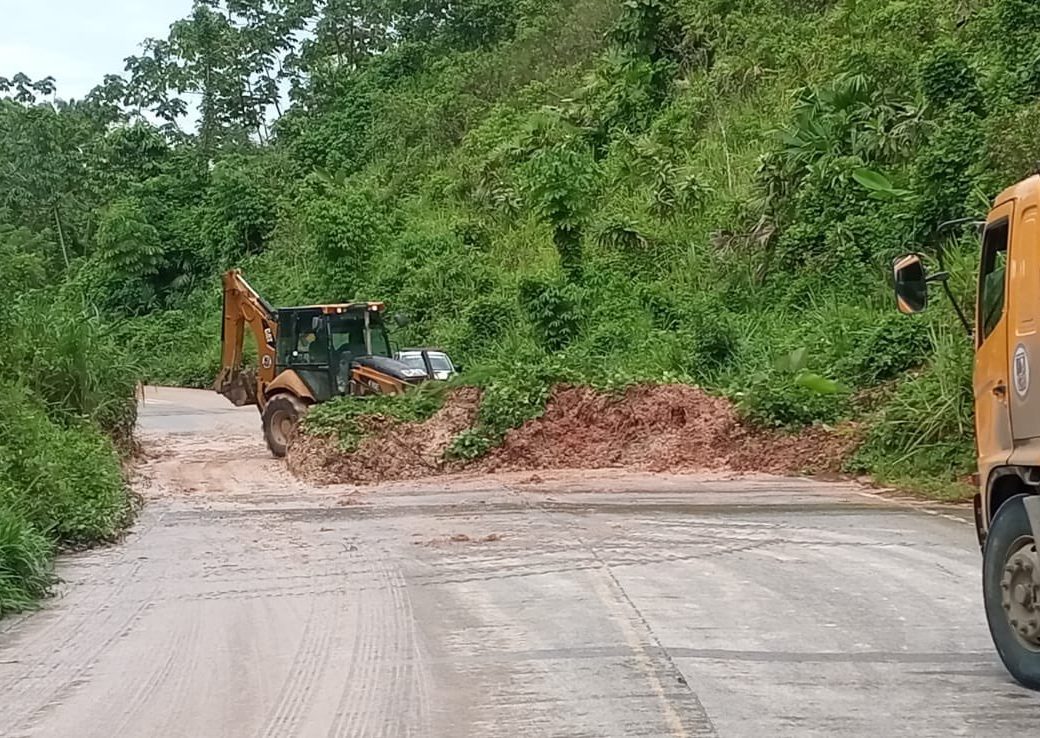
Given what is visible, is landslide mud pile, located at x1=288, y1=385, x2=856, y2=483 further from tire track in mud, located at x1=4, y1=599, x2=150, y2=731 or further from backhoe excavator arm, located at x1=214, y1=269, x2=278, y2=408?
tire track in mud, located at x1=4, y1=599, x2=150, y2=731

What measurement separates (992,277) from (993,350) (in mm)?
475

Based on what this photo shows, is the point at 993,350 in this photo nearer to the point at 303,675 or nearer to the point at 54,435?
the point at 303,675

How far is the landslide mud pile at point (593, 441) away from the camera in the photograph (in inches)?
747

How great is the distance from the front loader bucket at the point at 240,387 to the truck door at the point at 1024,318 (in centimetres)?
1933

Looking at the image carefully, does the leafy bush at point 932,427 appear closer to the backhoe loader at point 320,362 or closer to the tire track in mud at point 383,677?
the backhoe loader at point 320,362

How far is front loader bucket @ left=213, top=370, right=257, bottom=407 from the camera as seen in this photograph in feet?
81.1

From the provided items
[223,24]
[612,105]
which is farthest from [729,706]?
[223,24]

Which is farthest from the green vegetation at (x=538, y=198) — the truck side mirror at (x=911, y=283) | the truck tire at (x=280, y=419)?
the truck side mirror at (x=911, y=283)

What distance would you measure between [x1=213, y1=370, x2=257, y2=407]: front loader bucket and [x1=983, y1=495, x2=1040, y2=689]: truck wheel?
62.9 ft

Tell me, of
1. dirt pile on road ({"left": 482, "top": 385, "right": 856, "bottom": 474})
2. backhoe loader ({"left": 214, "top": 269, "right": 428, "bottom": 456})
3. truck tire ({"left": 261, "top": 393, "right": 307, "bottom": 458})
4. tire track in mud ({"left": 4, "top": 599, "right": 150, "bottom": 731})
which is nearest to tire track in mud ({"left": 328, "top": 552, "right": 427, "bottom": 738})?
tire track in mud ({"left": 4, "top": 599, "right": 150, "bottom": 731})

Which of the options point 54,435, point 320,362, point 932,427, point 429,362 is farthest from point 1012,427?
point 429,362

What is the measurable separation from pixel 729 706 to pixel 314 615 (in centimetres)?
380

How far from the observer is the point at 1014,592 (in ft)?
22.2

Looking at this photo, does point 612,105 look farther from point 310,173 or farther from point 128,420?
point 128,420
